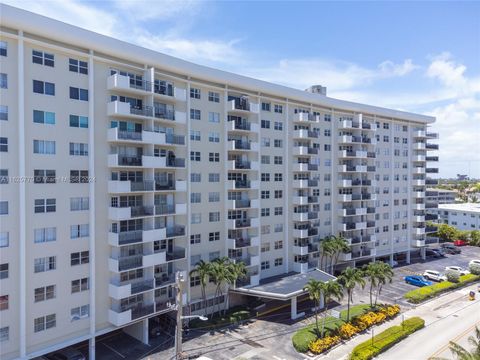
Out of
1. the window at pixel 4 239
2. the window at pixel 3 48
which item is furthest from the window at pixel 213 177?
the window at pixel 3 48

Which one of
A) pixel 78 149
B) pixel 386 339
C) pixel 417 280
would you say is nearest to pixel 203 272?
pixel 78 149

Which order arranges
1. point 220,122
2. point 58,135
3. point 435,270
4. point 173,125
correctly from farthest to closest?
point 435,270
point 220,122
point 173,125
point 58,135

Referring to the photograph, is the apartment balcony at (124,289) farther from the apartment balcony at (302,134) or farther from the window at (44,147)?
the apartment balcony at (302,134)

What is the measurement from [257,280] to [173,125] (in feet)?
71.5

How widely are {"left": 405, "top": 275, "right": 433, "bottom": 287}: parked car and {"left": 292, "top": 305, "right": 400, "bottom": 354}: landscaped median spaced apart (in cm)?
1317

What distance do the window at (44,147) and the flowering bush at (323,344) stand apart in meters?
29.6

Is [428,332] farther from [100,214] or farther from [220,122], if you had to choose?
[100,214]

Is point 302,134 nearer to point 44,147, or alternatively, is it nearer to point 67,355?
point 44,147

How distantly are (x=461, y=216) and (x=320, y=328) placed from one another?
266 ft

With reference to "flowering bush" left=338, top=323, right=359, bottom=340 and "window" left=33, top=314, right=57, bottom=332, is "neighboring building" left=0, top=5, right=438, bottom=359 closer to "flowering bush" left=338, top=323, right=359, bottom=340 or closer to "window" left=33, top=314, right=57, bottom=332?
"window" left=33, top=314, right=57, bottom=332

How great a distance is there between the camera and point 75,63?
30922mm

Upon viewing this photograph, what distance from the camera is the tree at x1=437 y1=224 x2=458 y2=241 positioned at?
84625 millimetres

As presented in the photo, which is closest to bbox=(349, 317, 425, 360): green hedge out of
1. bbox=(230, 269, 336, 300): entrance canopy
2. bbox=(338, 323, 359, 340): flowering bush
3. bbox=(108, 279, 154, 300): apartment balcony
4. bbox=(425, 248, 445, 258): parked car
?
bbox=(338, 323, 359, 340): flowering bush

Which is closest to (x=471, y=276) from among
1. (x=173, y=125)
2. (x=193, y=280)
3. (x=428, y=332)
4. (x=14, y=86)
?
(x=428, y=332)
